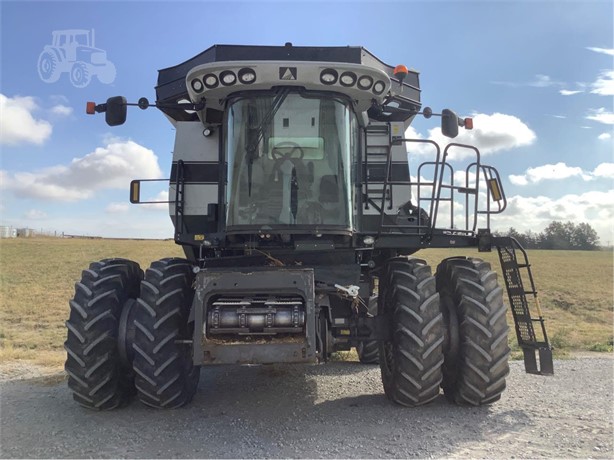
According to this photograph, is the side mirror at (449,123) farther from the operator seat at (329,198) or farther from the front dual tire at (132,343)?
the front dual tire at (132,343)

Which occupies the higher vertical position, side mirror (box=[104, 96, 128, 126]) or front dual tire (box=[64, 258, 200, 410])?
side mirror (box=[104, 96, 128, 126])

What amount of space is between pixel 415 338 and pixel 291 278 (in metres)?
1.44

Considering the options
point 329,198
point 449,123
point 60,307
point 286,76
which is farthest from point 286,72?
point 60,307

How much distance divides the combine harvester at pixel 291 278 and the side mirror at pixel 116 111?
15 millimetres

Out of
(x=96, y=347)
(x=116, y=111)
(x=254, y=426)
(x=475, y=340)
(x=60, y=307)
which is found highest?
(x=116, y=111)

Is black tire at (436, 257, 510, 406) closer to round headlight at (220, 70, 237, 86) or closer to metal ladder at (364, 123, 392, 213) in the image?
metal ladder at (364, 123, 392, 213)

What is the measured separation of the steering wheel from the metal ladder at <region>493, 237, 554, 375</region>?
107 inches

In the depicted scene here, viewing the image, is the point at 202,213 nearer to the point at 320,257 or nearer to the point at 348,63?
the point at 320,257

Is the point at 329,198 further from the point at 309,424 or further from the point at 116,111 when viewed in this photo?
the point at 116,111

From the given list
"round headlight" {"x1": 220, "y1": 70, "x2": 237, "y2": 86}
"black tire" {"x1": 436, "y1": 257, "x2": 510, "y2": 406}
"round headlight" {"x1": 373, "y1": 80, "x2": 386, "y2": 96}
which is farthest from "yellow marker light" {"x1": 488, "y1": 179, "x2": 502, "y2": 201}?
"round headlight" {"x1": 220, "y1": 70, "x2": 237, "y2": 86}

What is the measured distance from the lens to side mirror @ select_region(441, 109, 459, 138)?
20.7 feet

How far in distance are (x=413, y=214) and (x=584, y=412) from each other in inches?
124

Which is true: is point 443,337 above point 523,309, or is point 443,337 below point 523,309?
below

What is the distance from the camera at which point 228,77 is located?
542cm
